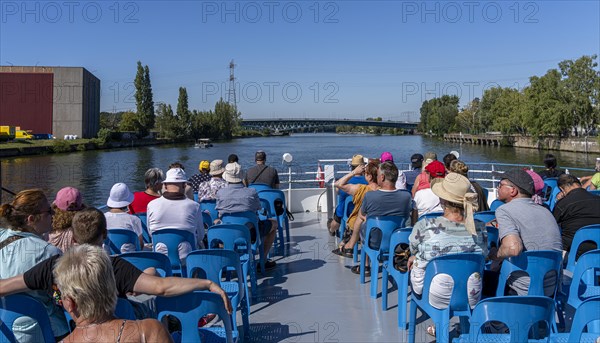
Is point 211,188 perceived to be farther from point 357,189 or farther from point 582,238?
point 582,238

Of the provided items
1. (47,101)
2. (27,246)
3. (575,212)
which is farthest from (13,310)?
(47,101)

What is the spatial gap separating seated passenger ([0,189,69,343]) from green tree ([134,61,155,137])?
77.0m

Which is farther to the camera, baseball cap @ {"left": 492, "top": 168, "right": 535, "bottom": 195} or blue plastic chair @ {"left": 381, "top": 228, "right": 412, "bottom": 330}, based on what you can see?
blue plastic chair @ {"left": 381, "top": 228, "right": 412, "bottom": 330}

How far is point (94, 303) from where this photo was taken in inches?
63.7

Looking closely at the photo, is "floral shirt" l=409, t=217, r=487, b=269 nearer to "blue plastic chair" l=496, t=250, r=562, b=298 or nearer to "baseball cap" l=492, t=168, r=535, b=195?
"blue plastic chair" l=496, t=250, r=562, b=298

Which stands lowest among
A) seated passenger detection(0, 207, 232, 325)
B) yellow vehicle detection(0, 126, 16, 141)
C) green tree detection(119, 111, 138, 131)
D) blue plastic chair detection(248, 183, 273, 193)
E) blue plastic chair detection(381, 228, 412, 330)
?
blue plastic chair detection(381, 228, 412, 330)

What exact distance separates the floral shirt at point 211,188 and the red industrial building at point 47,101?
196 feet

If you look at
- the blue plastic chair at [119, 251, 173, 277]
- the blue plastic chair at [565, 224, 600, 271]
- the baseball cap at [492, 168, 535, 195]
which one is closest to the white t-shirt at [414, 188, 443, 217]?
the blue plastic chair at [565, 224, 600, 271]

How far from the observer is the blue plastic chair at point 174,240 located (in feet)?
11.6

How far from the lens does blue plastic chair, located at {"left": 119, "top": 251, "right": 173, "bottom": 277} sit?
8.86 ft

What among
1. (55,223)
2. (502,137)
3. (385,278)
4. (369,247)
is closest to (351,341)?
(385,278)

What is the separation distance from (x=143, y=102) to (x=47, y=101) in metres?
19.3

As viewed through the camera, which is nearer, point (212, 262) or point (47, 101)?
point (212, 262)

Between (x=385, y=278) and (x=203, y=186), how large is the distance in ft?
9.32
